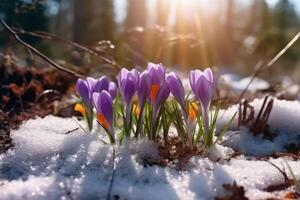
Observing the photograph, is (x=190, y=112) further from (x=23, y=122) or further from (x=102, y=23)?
(x=102, y=23)

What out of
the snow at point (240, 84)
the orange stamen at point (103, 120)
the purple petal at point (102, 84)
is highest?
the snow at point (240, 84)

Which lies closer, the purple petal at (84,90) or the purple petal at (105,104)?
the purple petal at (105,104)

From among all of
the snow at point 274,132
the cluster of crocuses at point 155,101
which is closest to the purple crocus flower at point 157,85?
the cluster of crocuses at point 155,101

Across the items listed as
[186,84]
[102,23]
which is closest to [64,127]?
[186,84]

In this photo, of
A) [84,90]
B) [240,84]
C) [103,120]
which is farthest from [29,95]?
[240,84]

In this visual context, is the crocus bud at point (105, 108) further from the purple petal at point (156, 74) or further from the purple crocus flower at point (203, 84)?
the purple crocus flower at point (203, 84)

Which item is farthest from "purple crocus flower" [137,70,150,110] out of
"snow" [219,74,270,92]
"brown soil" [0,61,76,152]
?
"snow" [219,74,270,92]

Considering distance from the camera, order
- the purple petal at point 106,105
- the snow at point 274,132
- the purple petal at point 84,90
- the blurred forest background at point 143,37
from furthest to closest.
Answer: the blurred forest background at point 143,37
the snow at point 274,132
the purple petal at point 84,90
the purple petal at point 106,105
